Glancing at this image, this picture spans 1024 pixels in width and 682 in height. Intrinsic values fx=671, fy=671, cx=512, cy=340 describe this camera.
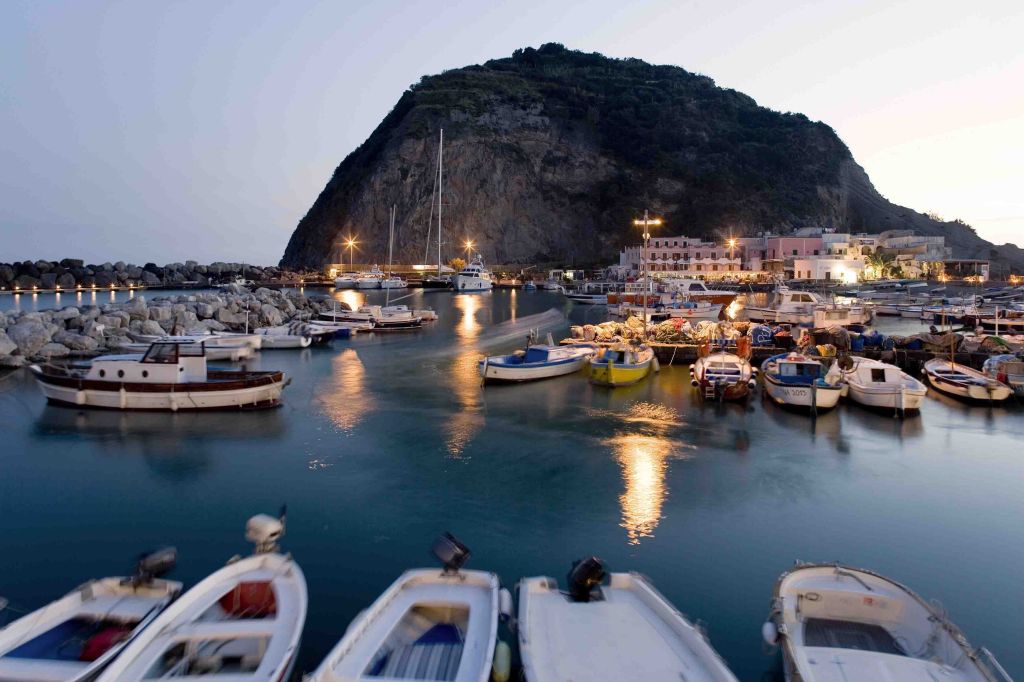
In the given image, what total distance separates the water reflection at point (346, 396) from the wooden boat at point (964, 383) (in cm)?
2252

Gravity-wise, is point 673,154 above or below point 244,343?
above

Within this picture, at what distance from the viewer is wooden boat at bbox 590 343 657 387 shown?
28389 mm

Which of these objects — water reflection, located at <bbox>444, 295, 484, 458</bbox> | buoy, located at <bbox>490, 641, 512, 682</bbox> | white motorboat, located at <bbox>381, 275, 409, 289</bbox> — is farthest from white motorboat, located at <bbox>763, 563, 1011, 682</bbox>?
white motorboat, located at <bbox>381, 275, 409, 289</bbox>

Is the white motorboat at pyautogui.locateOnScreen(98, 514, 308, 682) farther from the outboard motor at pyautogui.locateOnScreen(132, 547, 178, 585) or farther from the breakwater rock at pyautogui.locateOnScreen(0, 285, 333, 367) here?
the breakwater rock at pyautogui.locateOnScreen(0, 285, 333, 367)

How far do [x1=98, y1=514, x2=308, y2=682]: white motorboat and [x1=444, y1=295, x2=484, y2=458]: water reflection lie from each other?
32.7 feet

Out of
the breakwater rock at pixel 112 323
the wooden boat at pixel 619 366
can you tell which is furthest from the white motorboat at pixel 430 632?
the breakwater rock at pixel 112 323

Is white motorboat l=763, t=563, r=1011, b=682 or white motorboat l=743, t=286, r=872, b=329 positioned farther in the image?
white motorboat l=743, t=286, r=872, b=329

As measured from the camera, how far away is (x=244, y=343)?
121 feet

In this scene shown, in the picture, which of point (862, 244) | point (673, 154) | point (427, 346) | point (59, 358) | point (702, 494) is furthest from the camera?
point (673, 154)

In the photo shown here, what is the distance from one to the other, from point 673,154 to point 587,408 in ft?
407

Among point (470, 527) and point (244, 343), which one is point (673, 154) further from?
point (470, 527)

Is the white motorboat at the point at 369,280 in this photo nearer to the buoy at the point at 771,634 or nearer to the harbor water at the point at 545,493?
the harbor water at the point at 545,493

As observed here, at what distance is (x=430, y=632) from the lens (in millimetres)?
8594

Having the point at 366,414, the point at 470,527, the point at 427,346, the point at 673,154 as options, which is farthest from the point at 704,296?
the point at 673,154
